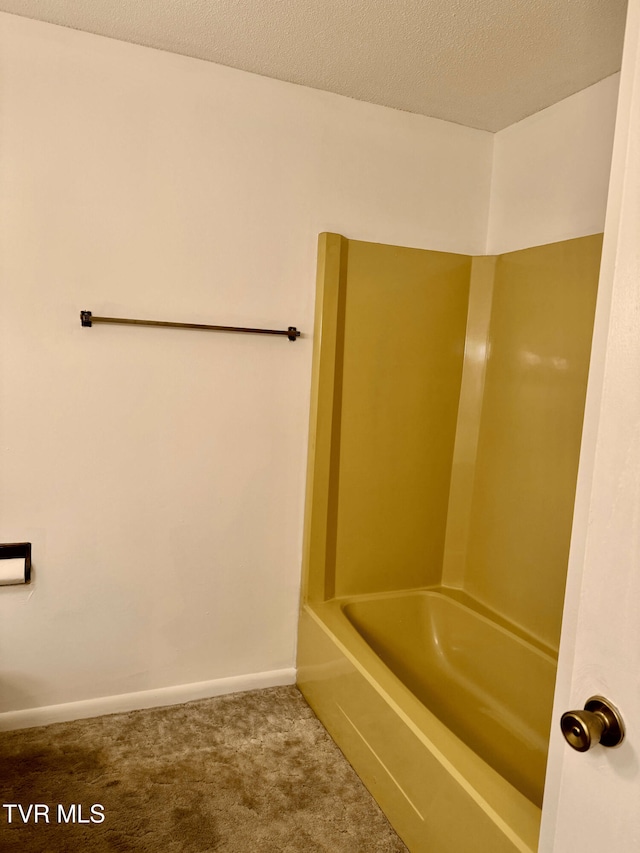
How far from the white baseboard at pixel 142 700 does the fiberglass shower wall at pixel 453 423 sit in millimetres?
419

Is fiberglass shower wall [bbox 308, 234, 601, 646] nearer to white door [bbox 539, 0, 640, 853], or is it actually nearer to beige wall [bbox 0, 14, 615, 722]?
beige wall [bbox 0, 14, 615, 722]

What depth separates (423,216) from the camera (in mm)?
2475

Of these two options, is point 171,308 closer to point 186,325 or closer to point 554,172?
point 186,325

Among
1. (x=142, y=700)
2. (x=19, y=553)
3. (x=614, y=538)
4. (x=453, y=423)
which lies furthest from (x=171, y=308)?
(x=614, y=538)

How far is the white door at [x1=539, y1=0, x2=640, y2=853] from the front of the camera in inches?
31.4

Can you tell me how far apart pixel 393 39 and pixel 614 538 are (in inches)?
67.5

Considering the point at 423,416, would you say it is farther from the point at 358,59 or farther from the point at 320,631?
the point at 358,59

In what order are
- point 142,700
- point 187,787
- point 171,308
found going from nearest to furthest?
point 187,787 → point 171,308 → point 142,700

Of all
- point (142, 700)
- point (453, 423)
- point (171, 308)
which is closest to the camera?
point (171, 308)

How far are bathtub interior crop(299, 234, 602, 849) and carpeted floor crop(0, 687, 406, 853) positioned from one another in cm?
42

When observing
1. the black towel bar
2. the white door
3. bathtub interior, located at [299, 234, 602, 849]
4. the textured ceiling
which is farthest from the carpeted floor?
the textured ceiling

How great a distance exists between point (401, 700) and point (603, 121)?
198 cm

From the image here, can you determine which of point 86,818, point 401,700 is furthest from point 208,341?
point 86,818

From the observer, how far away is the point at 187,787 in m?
1.88
